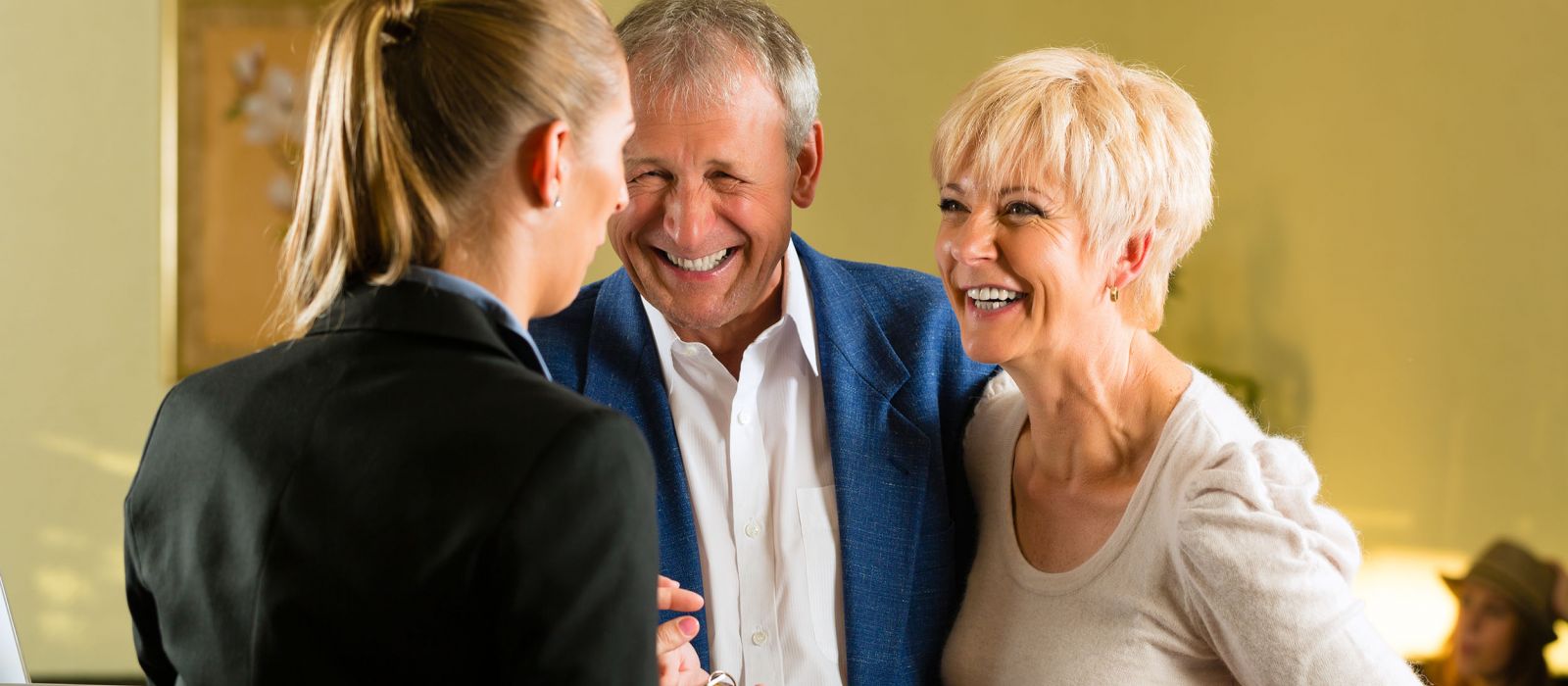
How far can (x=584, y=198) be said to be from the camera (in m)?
0.92

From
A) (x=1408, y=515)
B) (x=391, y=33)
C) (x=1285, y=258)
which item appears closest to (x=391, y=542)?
(x=391, y=33)

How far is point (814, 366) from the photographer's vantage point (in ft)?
5.55

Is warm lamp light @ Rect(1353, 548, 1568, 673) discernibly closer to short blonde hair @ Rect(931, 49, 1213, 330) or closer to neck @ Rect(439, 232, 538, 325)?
short blonde hair @ Rect(931, 49, 1213, 330)

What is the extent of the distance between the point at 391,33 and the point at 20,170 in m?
4.38

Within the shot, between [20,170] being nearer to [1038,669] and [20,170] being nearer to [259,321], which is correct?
[259,321]

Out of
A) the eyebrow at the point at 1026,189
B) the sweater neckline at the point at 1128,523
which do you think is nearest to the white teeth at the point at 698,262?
the eyebrow at the point at 1026,189

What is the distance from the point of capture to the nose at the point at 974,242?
1444mm

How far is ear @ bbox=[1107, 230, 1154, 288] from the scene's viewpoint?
4.78 feet

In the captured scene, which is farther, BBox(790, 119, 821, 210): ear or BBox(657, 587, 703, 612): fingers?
BBox(790, 119, 821, 210): ear

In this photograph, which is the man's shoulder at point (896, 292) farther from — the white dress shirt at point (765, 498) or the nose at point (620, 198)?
the nose at point (620, 198)

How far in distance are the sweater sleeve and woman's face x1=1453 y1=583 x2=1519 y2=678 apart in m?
2.15

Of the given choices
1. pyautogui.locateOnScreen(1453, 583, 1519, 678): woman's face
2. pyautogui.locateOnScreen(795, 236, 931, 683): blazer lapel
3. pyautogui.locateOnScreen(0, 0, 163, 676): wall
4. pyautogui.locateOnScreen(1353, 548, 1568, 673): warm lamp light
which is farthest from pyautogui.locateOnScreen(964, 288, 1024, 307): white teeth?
pyautogui.locateOnScreen(0, 0, 163, 676): wall

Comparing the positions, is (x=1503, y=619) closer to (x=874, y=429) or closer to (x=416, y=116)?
(x=874, y=429)

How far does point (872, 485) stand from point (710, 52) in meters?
0.57
